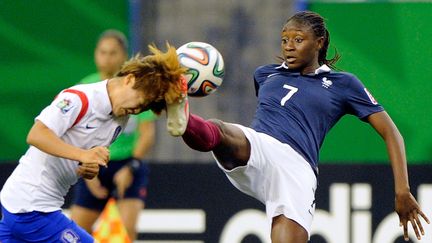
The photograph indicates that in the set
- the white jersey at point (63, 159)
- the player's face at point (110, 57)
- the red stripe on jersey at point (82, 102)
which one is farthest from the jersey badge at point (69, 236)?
the player's face at point (110, 57)

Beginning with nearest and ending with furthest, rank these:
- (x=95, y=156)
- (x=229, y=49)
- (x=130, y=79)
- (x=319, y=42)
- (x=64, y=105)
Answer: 1. (x=95, y=156)
2. (x=64, y=105)
3. (x=130, y=79)
4. (x=319, y=42)
5. (x=229, y=49)

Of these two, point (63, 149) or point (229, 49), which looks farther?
point (229, 49)

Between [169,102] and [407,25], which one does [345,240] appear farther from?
[169,102]

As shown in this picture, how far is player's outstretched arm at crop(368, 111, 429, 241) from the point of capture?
23.8 feet

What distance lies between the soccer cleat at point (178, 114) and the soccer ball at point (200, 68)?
1.42ft

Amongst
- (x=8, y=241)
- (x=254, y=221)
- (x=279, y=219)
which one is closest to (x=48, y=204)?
(x=8, y=241)

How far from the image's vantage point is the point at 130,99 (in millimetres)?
6750

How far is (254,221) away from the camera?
10086 millimetres

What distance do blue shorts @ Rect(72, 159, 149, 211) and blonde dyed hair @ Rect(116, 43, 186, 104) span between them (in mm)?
3210

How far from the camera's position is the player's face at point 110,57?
9.93m

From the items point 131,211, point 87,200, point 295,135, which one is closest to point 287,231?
point 295,135

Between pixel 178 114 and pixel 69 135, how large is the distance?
583 mm

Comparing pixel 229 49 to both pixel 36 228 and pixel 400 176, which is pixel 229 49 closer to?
pixel 400 176

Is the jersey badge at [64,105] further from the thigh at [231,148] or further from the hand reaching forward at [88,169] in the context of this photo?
A: the thigh at [231,148]
